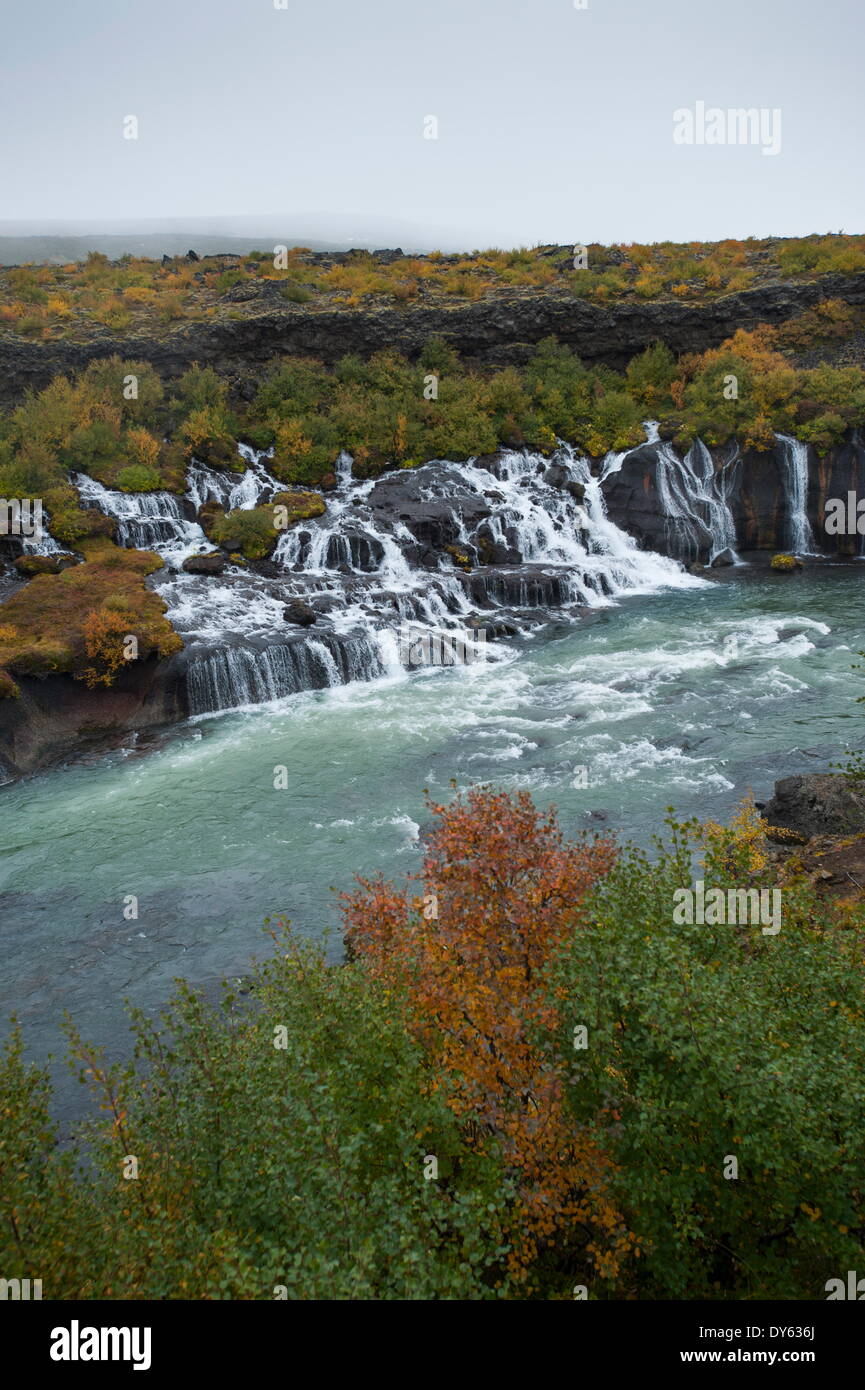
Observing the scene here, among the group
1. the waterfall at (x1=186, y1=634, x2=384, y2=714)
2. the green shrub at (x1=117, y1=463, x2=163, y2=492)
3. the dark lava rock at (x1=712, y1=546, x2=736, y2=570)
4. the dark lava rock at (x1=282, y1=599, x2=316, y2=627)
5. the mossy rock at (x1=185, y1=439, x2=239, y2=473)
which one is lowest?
the waterfall at (x1=186, y1=634, x2=384, y2=714)

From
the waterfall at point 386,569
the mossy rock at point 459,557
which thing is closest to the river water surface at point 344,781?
the waterfall at point 386,569

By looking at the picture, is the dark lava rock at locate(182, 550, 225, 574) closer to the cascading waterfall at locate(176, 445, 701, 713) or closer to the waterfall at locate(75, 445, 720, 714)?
the waterfall at locate(75, 445, 720, 714)

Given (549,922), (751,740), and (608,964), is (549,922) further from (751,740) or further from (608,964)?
(751,740)

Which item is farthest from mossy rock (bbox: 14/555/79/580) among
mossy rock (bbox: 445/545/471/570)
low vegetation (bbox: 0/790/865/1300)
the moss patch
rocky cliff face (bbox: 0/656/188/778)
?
low vegetation (bbox: 0/790/865/1300)

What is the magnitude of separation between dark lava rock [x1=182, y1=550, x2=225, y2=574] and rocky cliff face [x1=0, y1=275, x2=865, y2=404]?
25734 millimetres

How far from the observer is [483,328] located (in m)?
70.8

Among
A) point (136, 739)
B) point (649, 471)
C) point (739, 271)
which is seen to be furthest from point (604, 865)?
point (739, 271)

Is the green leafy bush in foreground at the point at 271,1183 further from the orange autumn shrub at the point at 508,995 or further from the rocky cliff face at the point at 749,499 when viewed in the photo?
the rocky cliff face at the point at 749,499

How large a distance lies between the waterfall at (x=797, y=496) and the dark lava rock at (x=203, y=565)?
35.8 m

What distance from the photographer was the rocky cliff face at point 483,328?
65.6m

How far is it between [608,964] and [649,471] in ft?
165

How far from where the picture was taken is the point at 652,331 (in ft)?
228

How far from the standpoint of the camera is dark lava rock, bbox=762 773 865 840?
22834 millimetres
